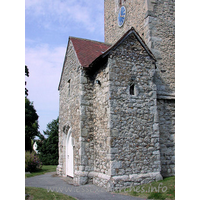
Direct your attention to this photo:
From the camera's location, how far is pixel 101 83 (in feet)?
29.4

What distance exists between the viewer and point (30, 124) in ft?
87.9

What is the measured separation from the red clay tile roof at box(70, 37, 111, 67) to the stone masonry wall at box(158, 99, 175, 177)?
3741 mm

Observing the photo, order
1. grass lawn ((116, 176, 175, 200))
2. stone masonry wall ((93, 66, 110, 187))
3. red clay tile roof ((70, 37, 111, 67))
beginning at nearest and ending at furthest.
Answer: grass lawn ((116, 176, 175, 200)), stone masonry wall ((93, 66, 110, 187)), red clay tile roof ((70, 37, 111, 67))

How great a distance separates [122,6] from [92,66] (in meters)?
5.59

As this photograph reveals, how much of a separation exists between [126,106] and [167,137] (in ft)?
8.47

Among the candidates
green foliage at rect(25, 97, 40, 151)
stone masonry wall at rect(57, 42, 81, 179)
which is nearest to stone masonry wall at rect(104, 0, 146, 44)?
stone masonry wall at rect(57, 42, 81, 179)

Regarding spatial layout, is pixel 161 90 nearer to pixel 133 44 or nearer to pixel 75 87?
pixel 133 44

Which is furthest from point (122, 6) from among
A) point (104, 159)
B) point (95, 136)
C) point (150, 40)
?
point (104, 159)

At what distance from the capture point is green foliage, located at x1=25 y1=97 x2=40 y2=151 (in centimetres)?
2439

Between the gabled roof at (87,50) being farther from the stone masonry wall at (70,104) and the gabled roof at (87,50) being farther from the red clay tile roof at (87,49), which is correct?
the stone masonry wall at (70,104)

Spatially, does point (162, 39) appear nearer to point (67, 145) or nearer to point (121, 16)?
point (121, 16)

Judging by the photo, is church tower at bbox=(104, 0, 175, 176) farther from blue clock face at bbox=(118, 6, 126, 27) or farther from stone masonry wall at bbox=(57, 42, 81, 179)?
stone masonry wall at bbox=(57, 42, 81, 179)

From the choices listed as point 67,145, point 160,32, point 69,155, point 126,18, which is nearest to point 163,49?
point 160,32

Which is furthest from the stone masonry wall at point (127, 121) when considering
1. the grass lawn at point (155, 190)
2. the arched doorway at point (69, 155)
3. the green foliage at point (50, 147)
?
the green foliage at point (50, 147)
